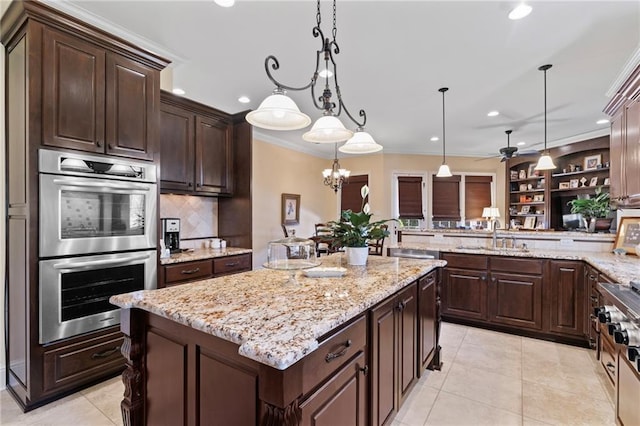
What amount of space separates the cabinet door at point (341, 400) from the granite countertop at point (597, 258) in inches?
74.3

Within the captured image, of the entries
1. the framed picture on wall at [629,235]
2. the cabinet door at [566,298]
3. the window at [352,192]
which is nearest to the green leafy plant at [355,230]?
the cabinet door at [566,298]

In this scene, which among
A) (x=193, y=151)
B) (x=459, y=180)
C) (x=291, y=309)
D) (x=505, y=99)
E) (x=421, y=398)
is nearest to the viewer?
(x=291, y=309)

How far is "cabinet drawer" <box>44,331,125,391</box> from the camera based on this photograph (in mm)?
2078

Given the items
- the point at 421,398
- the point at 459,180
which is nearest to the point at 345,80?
the point at 421,398

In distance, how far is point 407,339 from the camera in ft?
6.42

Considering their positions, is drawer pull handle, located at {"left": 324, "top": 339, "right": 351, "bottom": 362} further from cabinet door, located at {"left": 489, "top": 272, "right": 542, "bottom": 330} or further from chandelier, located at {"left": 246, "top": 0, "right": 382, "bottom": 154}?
cabinet door, located at {"left": 489, "top": 272, "right": 542, "bottom": 330}

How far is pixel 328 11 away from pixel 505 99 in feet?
9.73

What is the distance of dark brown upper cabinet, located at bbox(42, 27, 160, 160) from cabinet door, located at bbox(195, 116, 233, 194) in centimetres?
92

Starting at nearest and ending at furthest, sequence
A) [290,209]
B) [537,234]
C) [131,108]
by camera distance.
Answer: [131,108] < [537,234] < [290,209]

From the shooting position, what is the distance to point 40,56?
1.99m

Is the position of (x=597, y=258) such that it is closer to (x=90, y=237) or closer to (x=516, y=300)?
(x=516, y=300)

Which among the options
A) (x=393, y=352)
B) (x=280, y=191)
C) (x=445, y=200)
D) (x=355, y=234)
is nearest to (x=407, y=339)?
(x=393, y=352)

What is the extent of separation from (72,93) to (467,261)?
3975 mm

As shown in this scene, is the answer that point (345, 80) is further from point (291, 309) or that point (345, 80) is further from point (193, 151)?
point (291, 309)
